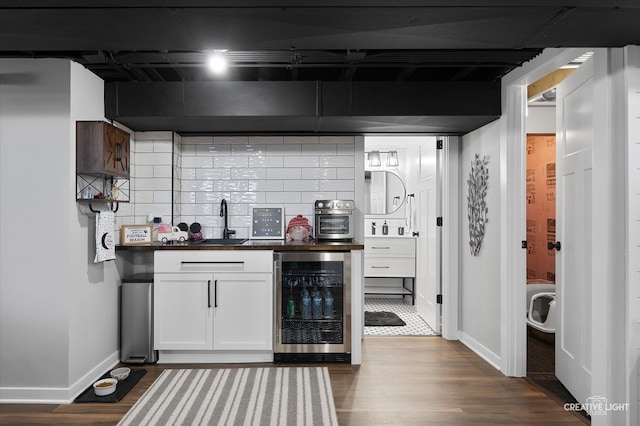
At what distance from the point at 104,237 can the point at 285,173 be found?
170 centimetres

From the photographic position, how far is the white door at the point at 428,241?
4.26 m

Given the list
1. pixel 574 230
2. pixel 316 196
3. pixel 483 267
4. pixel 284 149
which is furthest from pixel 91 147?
pixel 574 230

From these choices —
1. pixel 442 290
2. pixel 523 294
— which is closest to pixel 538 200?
pixel 442 290

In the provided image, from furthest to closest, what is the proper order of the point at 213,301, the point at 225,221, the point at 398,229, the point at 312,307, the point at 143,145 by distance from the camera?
the point at 398,229, the point at 225,221, the point at 143,145, the point at 312,307, the point at 213,301

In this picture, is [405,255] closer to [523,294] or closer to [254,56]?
[523,294]

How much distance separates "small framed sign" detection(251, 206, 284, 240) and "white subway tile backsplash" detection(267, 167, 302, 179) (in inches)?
12.3

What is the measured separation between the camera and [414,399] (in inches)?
106

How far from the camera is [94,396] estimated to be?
270cm

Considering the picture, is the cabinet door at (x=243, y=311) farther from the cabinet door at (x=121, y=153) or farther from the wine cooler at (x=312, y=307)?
the cabinet door at (x=121, y=153)

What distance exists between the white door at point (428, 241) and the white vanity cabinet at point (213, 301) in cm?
182

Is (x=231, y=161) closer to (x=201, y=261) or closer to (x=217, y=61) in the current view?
(x=201, y=261)

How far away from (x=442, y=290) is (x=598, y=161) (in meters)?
2.20

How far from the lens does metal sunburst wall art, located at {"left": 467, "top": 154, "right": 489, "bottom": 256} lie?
11.5 ft

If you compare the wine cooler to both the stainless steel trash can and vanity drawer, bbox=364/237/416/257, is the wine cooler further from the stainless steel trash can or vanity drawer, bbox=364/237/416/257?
vanity drawer, bbox=364/237/416/257
